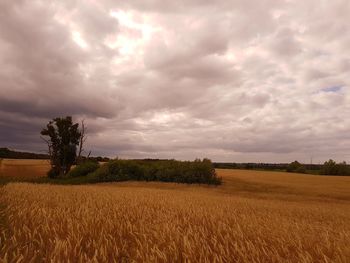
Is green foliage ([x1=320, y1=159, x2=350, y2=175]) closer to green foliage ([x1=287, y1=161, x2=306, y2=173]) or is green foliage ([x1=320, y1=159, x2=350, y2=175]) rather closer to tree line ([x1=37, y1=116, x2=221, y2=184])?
green foliage ([x1=287, y1=161, x2=306, y2=173])

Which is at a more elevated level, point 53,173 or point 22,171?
point 53,173

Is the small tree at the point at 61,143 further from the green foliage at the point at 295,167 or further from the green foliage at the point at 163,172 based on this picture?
the green foliage at the point at 295,167

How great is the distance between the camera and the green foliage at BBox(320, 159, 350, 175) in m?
68.9

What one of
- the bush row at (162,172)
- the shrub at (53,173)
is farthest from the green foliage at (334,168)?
the shrub at (53,173)

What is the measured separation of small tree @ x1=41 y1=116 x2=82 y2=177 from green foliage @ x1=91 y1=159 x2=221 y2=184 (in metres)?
10.1

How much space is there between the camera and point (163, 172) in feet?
123

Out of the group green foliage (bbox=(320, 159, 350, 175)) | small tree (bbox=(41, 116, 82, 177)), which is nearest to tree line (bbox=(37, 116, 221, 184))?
small tree (bbox=(41, 116, 82, 177))

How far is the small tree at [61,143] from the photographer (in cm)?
4494

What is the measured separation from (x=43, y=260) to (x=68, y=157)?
147 feet

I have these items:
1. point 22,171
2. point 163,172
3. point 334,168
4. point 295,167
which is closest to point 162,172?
point 163,172

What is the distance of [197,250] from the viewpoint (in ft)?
11.6

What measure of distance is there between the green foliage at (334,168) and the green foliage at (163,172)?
45201 mm

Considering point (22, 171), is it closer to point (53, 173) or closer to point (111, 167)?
point (53, 173)

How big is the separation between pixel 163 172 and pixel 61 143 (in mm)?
17248
